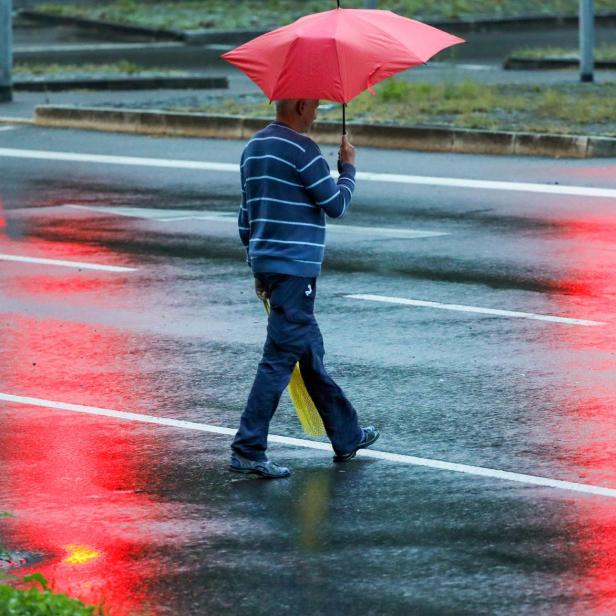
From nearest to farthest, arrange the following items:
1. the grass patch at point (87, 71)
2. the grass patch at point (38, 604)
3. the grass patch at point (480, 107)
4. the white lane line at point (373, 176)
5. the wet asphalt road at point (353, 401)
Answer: the grass patch at point (38, 604) → the wet asphalt road at point (353, 401) → the white lane line at point (373, 176) → the grass patch at point (480, 107) → the grass patch at point (87, 71)

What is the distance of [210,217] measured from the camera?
573 inches

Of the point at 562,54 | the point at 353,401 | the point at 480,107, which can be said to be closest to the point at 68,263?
the point at 353,401

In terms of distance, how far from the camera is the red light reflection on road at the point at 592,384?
20.0 feet

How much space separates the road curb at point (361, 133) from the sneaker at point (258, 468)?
1070 centimetres

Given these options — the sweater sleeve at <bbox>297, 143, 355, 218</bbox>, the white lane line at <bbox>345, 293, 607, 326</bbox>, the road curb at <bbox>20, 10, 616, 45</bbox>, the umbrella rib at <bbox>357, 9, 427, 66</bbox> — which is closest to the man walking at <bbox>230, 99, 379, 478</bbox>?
the sweater sleeve at <bbox>297, 143, 355, 218</bbox>

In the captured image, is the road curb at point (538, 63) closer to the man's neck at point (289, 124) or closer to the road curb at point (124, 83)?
the road curb at point (124, 83)

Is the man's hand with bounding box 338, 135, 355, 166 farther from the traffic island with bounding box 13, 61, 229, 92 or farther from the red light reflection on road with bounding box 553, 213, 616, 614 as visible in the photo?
the traffic island with bounding box 13, 61, 229, 92

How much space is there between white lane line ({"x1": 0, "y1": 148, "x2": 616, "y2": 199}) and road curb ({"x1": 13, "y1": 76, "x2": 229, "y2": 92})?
5643 mm

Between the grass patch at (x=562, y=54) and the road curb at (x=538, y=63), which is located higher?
the grass patch at (x=562, y=54)

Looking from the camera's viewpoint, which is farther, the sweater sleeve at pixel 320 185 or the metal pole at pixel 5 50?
the metal pole at pixel 5 50

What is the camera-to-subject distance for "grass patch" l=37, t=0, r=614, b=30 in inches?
1378

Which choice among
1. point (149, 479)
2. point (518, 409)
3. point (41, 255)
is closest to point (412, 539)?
point (149, 479)

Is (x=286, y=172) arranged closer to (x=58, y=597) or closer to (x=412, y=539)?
(x=412, y=539)

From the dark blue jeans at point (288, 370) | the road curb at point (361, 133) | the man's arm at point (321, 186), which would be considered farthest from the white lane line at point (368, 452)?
the road curb at point (361, 133)
